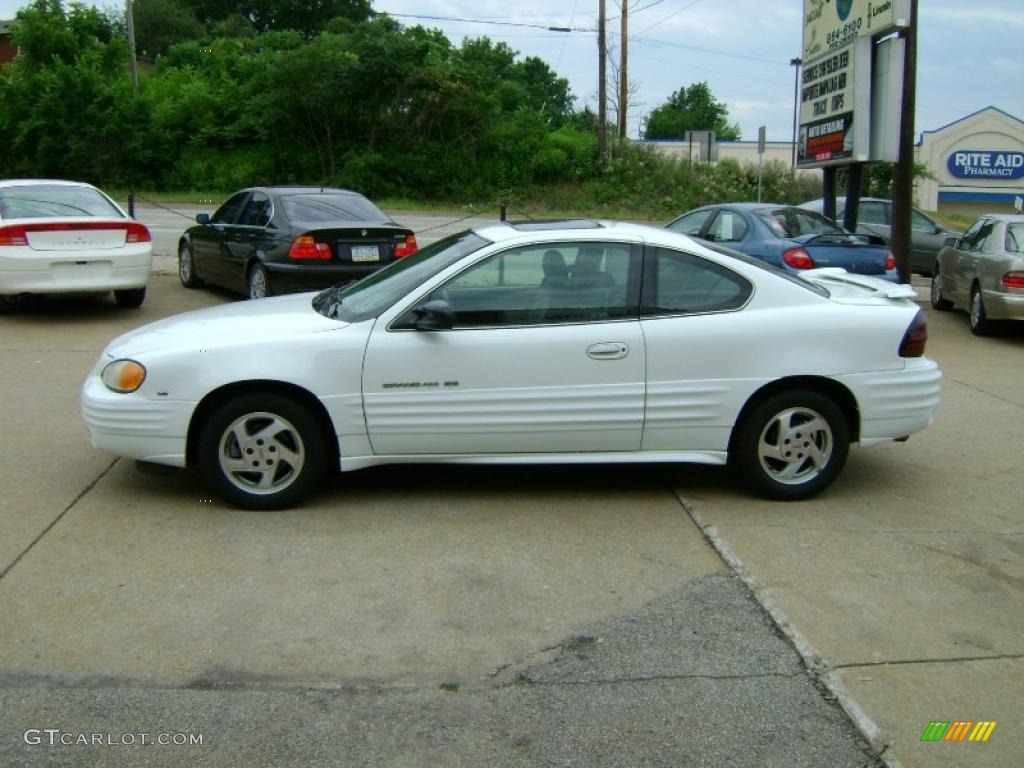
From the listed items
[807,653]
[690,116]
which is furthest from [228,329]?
[690,116]

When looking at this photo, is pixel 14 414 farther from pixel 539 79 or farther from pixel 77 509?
pixel 539 79

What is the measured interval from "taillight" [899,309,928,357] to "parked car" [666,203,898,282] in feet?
18.0

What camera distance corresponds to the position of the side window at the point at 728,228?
41.9 ft

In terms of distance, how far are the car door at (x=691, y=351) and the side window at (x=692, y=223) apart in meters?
7.69

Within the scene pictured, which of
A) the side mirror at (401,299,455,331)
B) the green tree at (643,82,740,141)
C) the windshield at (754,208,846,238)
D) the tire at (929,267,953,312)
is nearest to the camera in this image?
the side mirror at (401,299,455,331)

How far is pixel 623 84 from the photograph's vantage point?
149 ft

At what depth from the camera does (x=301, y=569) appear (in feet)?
16.6

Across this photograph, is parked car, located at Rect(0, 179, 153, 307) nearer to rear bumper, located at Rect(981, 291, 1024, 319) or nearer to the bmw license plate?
the bmw license plate

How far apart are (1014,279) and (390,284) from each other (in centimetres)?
833

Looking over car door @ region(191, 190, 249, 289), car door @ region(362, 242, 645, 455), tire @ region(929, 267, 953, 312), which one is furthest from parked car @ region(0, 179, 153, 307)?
tire @ region(929, 267, 953, 312)

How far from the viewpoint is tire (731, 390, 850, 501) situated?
6.06 meters

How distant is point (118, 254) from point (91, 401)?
653 cm

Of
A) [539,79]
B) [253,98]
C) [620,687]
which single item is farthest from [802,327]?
[539,79]

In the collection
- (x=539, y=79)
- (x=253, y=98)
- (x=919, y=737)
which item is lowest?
(x=919, y=737)
